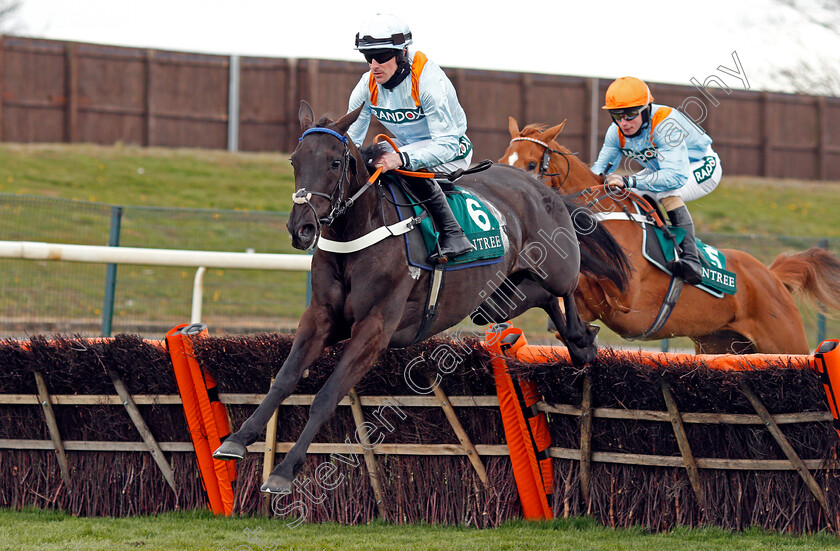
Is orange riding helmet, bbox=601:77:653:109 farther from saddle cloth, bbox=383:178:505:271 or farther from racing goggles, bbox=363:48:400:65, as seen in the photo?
racing goggles, bbox=363:48:400:65

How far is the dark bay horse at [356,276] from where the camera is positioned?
357 centimetres

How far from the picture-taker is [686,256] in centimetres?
600

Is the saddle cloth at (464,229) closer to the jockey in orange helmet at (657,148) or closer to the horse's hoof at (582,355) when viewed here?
the horse's hoof at (582,355)

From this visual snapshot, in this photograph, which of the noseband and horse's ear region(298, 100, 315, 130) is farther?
horse's ear region(298, 100, 315, 130)

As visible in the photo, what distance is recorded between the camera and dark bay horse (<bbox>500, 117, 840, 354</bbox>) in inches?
229

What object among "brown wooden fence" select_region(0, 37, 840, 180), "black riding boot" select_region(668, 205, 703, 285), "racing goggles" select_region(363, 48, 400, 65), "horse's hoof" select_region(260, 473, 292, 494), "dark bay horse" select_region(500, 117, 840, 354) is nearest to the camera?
"horse's hoof" select_region(260, 473, 292, 494)

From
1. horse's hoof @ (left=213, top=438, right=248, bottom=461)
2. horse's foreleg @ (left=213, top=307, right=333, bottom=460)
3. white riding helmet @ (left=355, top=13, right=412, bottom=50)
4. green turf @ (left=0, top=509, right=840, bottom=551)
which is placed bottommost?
green turf @ (left=0, top=509, right=840, bottom=551)

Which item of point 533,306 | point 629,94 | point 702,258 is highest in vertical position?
point 629,94

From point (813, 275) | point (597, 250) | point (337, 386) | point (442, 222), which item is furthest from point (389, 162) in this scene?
point (813, 275)

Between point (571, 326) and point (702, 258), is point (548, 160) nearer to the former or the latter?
point (702, 258)

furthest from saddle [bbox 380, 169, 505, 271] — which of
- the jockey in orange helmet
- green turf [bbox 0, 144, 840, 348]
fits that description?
green turf [bbox 0, 144, 840, 348]

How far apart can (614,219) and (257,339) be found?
257 cm

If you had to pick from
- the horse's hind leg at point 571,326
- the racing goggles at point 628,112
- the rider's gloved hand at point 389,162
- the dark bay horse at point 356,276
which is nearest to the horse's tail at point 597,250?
the horse's hind leg at point 571,326

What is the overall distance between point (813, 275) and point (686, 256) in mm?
1577
